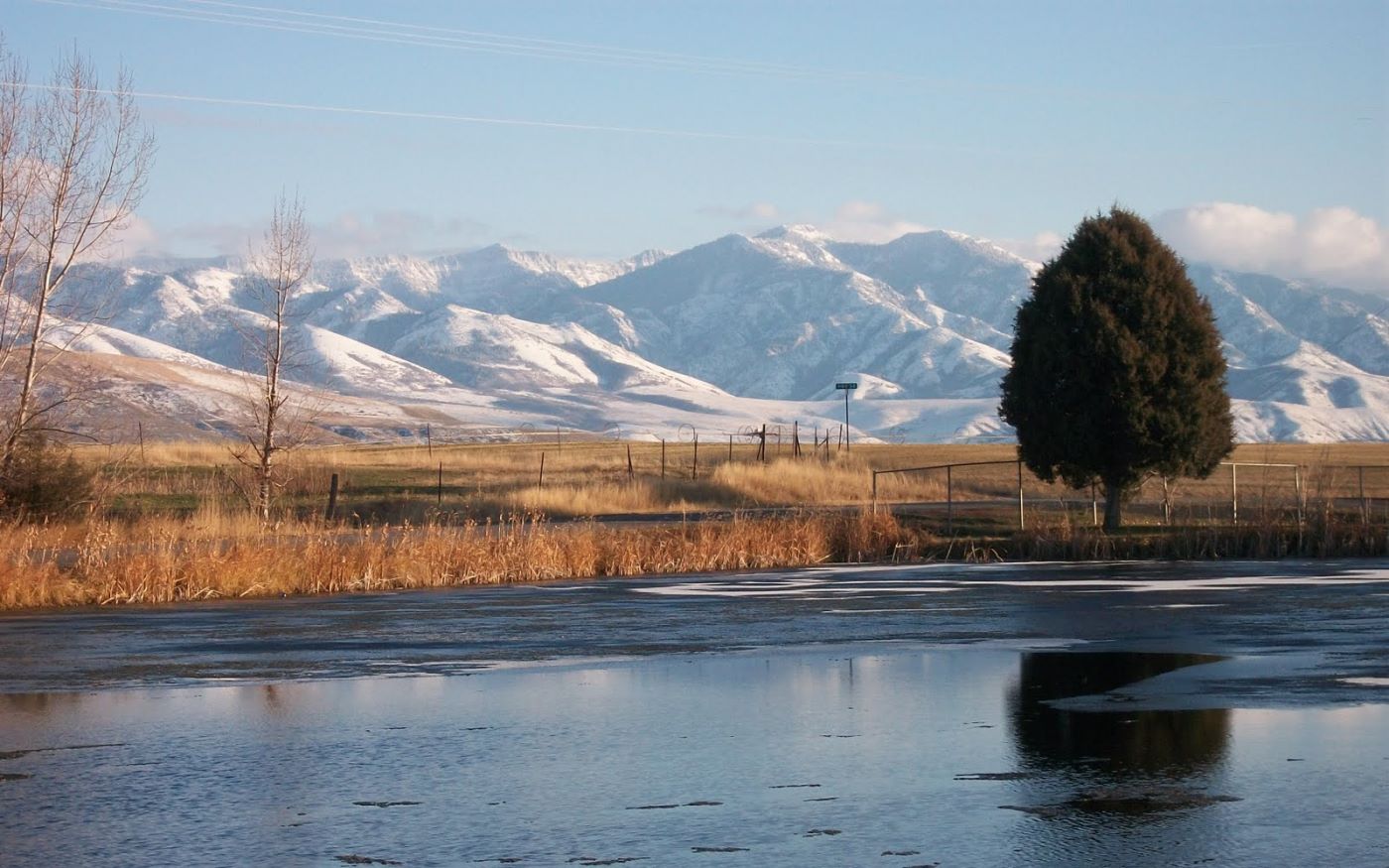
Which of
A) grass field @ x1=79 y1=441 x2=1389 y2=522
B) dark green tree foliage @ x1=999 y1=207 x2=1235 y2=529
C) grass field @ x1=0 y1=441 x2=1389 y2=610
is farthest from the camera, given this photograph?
grass field @ x1=79 y1=441 x2=1389 y2=522

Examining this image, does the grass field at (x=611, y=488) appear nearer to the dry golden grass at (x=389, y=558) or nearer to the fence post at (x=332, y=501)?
the fence post at (x=332, y=501)

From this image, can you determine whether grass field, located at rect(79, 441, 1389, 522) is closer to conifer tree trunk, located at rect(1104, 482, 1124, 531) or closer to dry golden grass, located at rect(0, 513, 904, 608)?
conifer tree trunk, located at rect(1104, 482, 1124, 531)

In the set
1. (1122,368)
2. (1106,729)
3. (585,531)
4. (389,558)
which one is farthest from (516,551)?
(1106,729)

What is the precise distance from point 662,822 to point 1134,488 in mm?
31875

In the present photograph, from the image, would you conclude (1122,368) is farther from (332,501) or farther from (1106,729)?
(1106,729)

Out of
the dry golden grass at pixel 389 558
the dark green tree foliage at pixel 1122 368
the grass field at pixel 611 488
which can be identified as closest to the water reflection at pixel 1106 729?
the dry golden grass at pixel 389 558

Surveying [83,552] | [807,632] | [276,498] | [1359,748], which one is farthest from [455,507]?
[1359,748]

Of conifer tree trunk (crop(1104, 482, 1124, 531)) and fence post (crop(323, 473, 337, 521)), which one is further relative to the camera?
fence post (crop(323, 473, 337, 521))

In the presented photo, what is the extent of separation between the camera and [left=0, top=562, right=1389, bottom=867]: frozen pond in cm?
834

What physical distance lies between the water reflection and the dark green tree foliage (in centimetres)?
2254

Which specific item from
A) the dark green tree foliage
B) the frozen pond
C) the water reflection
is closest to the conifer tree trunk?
the dark green tree foliage

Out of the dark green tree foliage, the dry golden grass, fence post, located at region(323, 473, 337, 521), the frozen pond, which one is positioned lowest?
→ the frozen pond

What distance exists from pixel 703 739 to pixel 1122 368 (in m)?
27.1

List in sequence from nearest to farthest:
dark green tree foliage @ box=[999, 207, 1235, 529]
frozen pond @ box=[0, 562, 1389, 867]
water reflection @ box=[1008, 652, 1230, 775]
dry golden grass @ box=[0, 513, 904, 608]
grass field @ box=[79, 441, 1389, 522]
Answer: frozen pond @ box=[0, 562, 1389, 867], water reflection @ box=[1008, 652, 1230, 775], dry golden grass @ box=[0, 513, 904, 608], dark green tree foliage @ box=[999, 207, 1235, 529], grass field @ box=[79, 441, 1389, 522]
